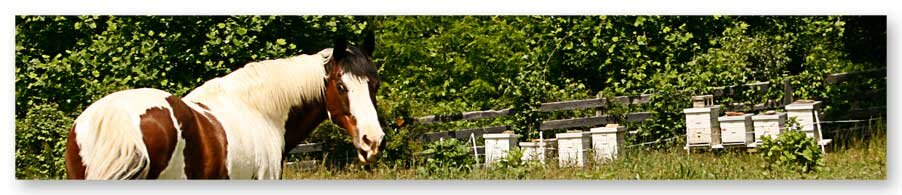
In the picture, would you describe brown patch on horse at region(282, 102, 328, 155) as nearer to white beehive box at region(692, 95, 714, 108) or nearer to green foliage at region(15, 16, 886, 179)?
green foliage at region(15, 16, 886, 179)

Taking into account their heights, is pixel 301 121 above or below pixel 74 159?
above

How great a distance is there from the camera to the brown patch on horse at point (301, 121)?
180 inches

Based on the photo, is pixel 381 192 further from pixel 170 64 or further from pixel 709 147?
pixel 709 147

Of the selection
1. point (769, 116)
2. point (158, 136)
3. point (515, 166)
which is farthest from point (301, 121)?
point (769, 116)

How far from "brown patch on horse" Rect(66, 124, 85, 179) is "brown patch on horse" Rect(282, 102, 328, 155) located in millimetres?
826

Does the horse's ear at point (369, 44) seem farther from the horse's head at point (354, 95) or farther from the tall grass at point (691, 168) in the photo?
the tall grass at point (691, 168)

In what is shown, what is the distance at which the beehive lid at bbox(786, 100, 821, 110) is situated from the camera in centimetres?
536

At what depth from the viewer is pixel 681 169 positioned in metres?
5.37

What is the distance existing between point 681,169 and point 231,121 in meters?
2.23

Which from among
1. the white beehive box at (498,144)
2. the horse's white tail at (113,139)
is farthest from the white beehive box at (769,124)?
the horse's white tail at (113,139)

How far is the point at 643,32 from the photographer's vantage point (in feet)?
17.9

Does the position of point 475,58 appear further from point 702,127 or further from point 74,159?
point 74,159

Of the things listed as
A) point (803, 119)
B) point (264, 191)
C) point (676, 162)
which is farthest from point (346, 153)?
point (803, 119)

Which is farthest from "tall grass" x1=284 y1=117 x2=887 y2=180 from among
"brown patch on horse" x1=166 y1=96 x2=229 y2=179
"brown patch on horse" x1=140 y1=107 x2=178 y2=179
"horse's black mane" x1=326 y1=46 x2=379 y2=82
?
"brown patch on horse" x1=140 y1=107 x2=178 y2=179
